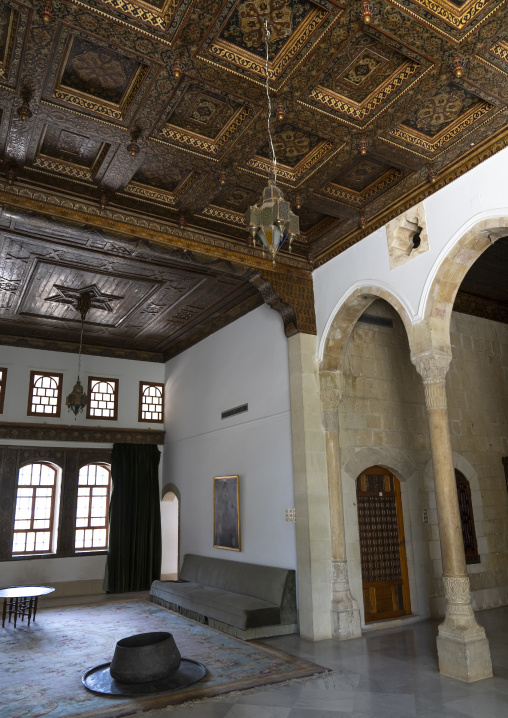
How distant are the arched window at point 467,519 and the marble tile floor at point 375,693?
1.86m

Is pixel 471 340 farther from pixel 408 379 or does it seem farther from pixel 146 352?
pixel 146 352

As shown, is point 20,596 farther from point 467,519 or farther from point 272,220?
point 272,220

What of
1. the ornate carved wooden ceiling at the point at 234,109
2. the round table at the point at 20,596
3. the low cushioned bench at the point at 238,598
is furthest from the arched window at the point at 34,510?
the ornate carved wooden ceiling at the point at 234,109

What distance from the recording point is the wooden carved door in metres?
7.07

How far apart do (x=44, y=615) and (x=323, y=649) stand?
15.4 feet

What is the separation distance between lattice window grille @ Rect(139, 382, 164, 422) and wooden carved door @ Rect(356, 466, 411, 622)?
5.69m

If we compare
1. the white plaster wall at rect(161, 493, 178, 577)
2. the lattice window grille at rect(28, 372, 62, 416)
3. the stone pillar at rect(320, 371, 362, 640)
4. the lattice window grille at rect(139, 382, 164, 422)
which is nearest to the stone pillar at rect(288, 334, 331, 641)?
the stone pillar at rect(320, 371, 362, 640)

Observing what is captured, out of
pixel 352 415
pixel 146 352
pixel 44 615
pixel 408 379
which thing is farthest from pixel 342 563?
pixel 146 352

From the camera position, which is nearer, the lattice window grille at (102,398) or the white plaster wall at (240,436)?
the white plaster wall at (240,436)

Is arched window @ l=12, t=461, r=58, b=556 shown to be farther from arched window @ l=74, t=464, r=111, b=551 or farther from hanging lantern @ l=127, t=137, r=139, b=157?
hanging lantern @ l=127, t=137, r=139, b=157

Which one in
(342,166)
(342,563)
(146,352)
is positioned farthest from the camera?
(146,352)

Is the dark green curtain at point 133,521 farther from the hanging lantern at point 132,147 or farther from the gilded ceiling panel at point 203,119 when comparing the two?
the gilded ceiling panel at point 203,119

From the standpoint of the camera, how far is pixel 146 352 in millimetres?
11938

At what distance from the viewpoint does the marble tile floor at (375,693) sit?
4227 mm
